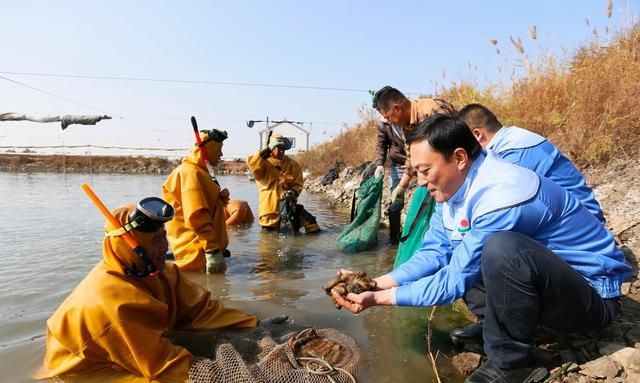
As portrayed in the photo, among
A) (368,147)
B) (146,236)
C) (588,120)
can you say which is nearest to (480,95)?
(588,120)

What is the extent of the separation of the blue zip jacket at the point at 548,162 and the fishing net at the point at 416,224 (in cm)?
131

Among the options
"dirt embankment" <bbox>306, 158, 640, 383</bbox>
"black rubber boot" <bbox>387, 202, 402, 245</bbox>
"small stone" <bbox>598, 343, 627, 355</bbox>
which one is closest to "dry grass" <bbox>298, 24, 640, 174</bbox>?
"dirt embankment" <bbox>306, 158, 640, 383</bbox>

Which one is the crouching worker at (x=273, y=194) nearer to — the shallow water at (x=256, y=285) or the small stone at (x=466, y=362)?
the shallow water at (x=256, y=285)

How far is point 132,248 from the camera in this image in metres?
2.32

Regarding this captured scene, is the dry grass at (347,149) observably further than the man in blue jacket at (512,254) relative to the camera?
Yes

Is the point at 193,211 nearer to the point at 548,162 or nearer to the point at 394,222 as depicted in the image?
the point at 394,222

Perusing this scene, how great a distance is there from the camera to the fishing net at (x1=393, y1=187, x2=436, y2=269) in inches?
163

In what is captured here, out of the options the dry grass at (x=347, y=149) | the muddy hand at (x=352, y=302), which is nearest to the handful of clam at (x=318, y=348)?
the muddy hand at (x=352, y=302)

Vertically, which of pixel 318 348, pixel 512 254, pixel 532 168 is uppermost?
pixel 532 168

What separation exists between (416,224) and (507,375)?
2129mm

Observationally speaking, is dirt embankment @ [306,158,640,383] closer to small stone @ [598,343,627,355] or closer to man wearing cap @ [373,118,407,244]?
small stone @ [598,343,627,355]

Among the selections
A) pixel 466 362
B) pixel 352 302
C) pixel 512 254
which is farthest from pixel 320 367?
pixel 512 254

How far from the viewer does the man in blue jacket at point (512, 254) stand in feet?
6.67

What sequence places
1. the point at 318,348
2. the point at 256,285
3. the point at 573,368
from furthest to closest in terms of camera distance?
1. the point at 256,285
2. the point at 318,348
3. the point at 573,368
